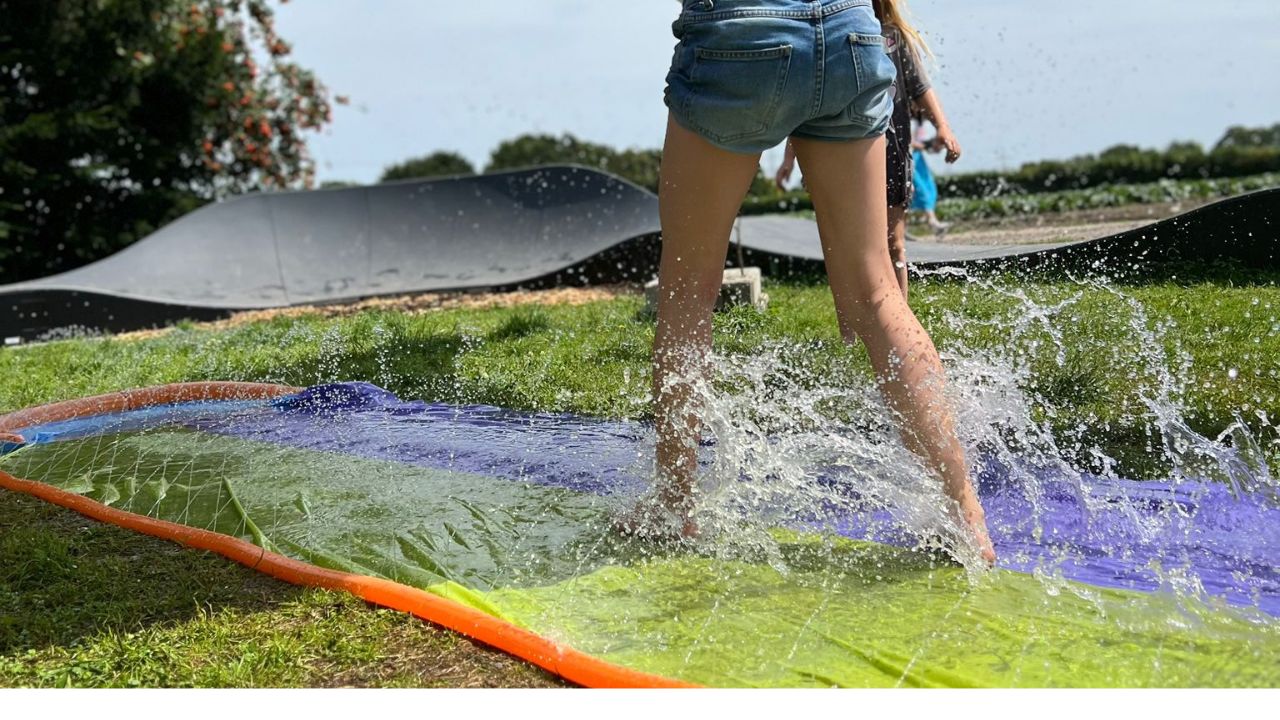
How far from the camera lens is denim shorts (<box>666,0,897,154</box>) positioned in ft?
6.54

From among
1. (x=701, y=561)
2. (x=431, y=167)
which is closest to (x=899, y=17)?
(x=701, y=561)

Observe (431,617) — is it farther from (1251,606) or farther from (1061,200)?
(1061,200)

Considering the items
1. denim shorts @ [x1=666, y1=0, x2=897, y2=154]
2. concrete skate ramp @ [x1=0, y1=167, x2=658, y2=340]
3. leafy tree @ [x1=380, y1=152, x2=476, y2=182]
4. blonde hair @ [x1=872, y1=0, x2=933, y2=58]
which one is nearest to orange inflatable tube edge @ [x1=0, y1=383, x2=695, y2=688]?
denim shorts @ [x1=666, y1=0, x2=897, y2=154]

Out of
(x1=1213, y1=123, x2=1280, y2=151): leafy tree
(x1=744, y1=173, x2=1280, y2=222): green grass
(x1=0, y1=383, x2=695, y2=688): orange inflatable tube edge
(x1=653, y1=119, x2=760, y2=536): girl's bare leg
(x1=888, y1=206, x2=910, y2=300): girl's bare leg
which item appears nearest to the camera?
(x1=0, y1=383, x2=695, y2=688): orange inflatable tube edge

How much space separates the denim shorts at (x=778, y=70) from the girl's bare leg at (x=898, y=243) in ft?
6.56

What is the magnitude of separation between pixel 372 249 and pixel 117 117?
4.18 metres

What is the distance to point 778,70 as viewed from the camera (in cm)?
199

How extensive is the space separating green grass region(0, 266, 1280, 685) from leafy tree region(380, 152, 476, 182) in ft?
42.5

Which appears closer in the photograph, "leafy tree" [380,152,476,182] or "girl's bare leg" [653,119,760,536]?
"girl's bare leg" [653,119,760,536]

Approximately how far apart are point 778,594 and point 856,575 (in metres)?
0.18

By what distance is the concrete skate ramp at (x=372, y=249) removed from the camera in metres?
7.84

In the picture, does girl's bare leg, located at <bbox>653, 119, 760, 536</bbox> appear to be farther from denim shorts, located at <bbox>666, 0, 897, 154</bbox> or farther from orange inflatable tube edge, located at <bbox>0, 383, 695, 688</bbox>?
orange inflatable tube edge, located at <bbox>0, 383, 695, 688</bbox>

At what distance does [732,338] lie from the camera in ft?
15.0

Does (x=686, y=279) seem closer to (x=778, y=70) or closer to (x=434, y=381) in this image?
(x=778, y=70)
